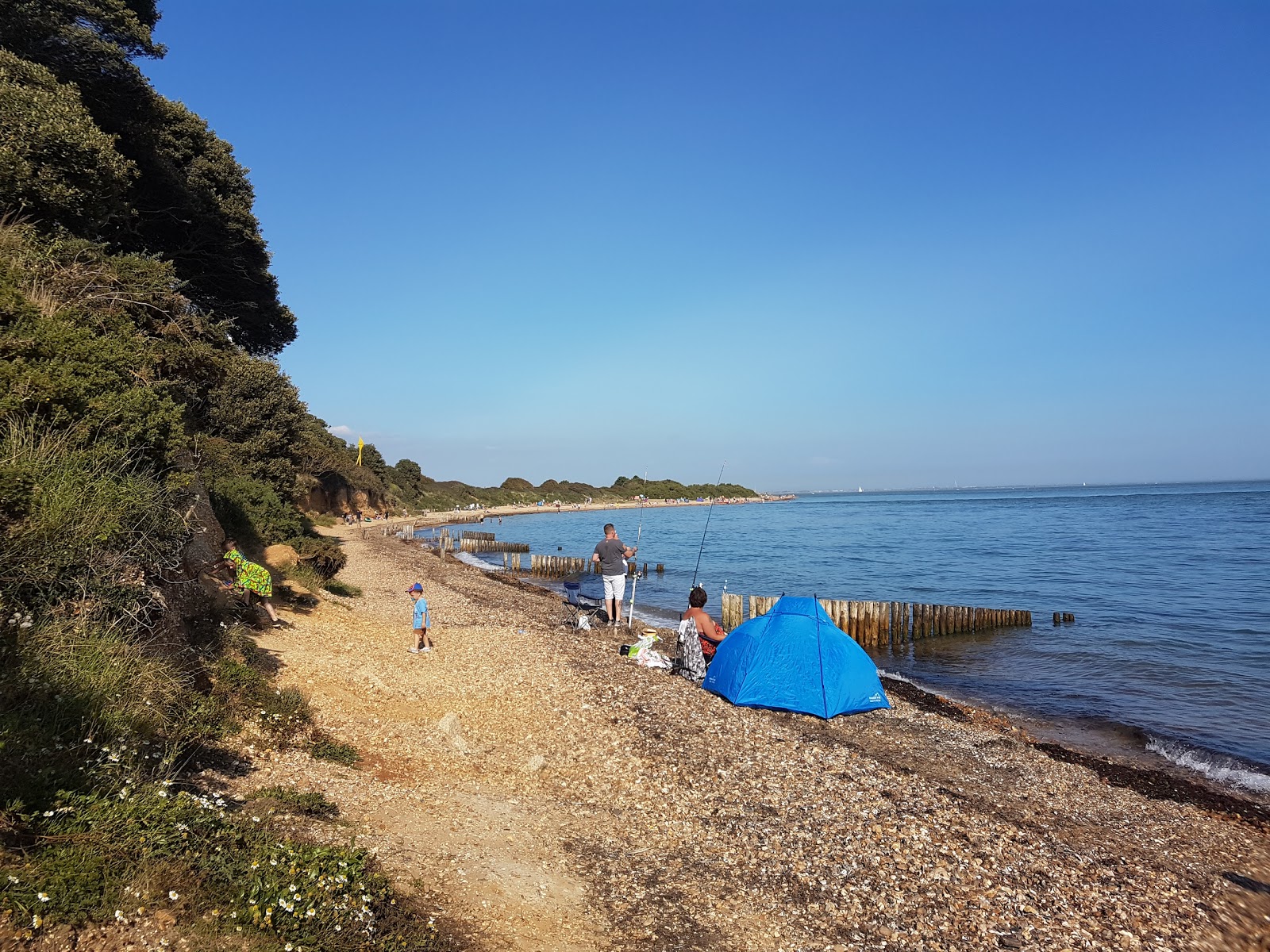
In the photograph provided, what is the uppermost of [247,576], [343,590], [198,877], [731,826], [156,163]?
[156,163]

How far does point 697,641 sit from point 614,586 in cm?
358

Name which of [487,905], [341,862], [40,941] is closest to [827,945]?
[487,905]

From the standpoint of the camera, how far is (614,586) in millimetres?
14945

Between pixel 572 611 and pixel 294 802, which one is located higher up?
pixel 294 802

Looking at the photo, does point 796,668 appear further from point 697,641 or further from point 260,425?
point 260,425

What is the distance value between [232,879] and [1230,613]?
26872 millimetres

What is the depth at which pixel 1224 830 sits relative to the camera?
311 inches

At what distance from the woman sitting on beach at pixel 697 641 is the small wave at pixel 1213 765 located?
23.8 ft

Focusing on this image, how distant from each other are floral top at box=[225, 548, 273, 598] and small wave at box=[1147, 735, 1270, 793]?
47.5 feet

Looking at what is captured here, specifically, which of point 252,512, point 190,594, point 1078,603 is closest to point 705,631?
point 190,594

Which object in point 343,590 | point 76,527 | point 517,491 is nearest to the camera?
point 76,527

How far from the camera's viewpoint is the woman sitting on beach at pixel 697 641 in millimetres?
11633

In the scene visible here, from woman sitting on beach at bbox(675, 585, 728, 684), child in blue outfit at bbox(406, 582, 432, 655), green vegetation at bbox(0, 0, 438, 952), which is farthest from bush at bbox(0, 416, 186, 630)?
woman sitting on beach at bbox(675, 585, 728, 684)

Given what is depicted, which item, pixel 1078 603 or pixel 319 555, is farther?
pixel 1078 603
